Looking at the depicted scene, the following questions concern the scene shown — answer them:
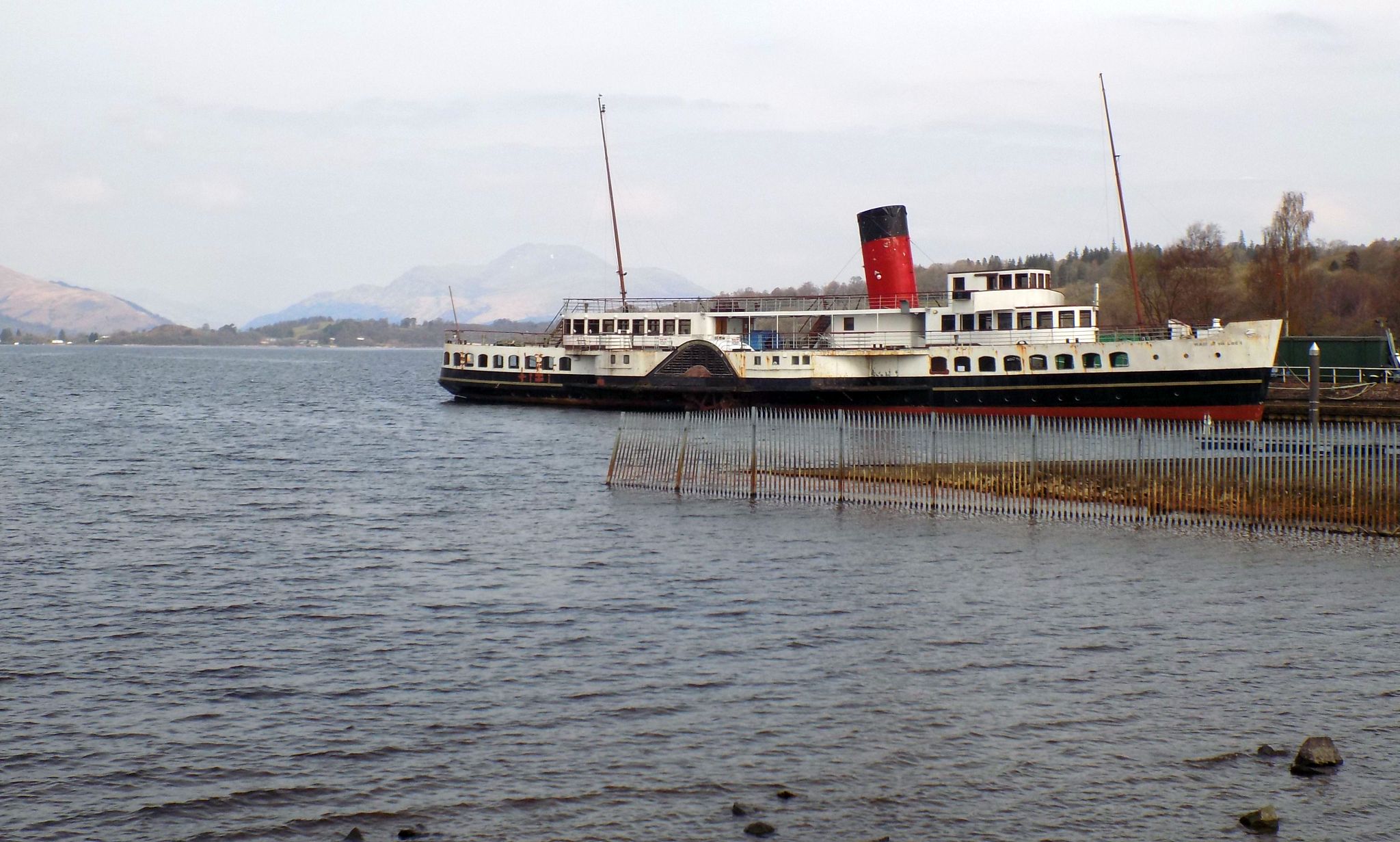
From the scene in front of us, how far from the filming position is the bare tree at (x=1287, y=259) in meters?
86.0

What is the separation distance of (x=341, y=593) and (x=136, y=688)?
686 centimetres

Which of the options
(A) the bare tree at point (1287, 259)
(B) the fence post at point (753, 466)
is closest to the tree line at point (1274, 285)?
(A) the bare tree at point (1287, 259)

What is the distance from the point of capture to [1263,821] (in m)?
13.7

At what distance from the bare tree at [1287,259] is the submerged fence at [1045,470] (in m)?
48.5

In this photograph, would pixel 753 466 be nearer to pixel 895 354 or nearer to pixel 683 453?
pixel 683 453

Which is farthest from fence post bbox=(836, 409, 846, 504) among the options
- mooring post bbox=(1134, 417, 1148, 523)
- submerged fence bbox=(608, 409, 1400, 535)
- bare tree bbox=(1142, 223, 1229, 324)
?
bare tree bbox=(1142, 223, 1229, 324)

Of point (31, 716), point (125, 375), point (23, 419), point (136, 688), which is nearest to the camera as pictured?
point (31, 716)

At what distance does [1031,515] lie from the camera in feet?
108

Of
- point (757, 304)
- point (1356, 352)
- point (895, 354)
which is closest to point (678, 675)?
point (895, 354)

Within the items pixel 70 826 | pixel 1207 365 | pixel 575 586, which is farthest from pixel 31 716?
pixel 1207 365

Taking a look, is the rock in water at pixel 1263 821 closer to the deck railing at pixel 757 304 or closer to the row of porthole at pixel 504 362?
the deck railing at pixel 757 304

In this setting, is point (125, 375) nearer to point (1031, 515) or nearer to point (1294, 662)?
point (1031, 515)

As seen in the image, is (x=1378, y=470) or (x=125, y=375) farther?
(x=125, y=375)

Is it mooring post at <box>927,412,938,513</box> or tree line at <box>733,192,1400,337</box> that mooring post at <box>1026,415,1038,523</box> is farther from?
tree line at <box>733,192,1400,337</box>
